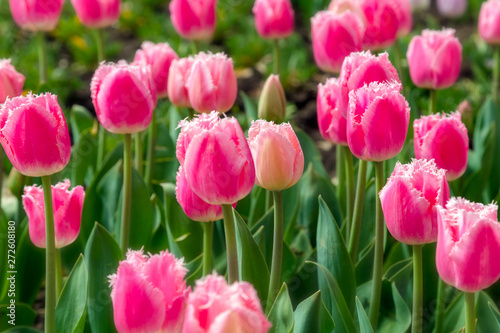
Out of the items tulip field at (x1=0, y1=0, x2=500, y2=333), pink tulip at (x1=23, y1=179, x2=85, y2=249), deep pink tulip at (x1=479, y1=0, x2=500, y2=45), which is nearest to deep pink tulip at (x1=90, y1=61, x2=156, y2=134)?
tulip field at (x1=0, y1=0, x2=500, y2=333)

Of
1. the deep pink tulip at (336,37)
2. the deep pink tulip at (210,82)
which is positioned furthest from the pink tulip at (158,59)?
the deep pink tulip at (336,37)

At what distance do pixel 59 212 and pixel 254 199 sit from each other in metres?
0.58

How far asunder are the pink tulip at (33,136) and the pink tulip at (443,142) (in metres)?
0.65

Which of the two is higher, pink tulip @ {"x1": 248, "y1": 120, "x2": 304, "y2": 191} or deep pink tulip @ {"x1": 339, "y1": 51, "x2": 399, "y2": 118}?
deep pink tulip @ {"x1": 339, "y1": 51, "x2": 399, "y2": 118}

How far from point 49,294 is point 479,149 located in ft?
4.63

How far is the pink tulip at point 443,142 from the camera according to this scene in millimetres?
1389

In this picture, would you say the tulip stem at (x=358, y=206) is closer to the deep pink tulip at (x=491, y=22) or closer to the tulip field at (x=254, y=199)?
the tulip field at (x=254, y=199)

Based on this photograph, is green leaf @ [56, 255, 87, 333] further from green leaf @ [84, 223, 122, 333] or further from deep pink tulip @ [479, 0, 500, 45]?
deep pink tulip @ [479, 0, 500, 45]

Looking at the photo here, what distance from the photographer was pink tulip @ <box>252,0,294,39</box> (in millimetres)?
2248

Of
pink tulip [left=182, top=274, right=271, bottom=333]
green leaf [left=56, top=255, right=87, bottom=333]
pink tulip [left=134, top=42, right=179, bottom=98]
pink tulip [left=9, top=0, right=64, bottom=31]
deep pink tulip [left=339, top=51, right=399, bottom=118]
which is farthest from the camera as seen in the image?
pink tulip [left=9, top=0, right=64, bottom=31]

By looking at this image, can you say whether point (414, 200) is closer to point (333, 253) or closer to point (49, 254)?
point (333, 253)

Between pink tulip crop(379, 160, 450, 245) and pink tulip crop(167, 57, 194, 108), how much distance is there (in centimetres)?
71

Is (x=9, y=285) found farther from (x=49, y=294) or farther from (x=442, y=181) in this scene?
(x=442, y=181)

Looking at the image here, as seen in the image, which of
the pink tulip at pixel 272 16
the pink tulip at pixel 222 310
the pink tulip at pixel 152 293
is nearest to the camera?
the pink tulip at pixel 222 310
